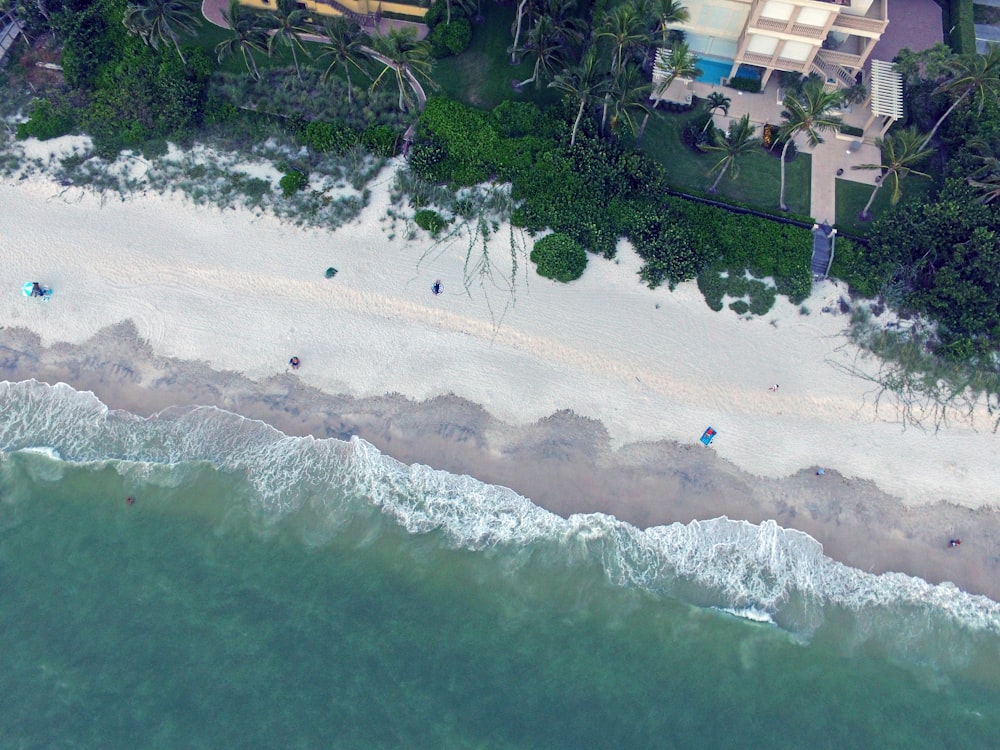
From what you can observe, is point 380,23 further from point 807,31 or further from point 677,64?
point 807,31

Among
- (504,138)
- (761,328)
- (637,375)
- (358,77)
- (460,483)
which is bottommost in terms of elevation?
(460,483)

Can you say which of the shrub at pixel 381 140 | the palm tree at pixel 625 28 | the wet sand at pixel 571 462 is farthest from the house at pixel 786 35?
the wet sand at pixel 571 462

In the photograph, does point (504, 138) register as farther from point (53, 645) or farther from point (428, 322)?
point (53, 645)

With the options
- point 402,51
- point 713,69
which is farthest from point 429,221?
point 713,69

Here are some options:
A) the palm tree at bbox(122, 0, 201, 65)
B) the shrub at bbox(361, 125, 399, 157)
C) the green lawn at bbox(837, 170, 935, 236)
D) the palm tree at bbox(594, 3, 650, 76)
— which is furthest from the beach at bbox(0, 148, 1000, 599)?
the palm tree at bbox(594, 3, 650, 76)

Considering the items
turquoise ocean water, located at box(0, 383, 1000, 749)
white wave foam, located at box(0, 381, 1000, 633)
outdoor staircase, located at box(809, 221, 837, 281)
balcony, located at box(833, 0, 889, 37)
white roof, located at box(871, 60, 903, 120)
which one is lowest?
turquoise ocean water, located at box(0, 383, 1000, 749)

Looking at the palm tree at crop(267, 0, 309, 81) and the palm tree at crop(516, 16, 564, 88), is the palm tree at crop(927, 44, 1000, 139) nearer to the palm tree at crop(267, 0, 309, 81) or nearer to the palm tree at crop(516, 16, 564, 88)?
the palm tree at crop(516, 16, 564, 88)

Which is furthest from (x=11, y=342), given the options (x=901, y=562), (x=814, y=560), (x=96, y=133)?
(x=901, y=562)
